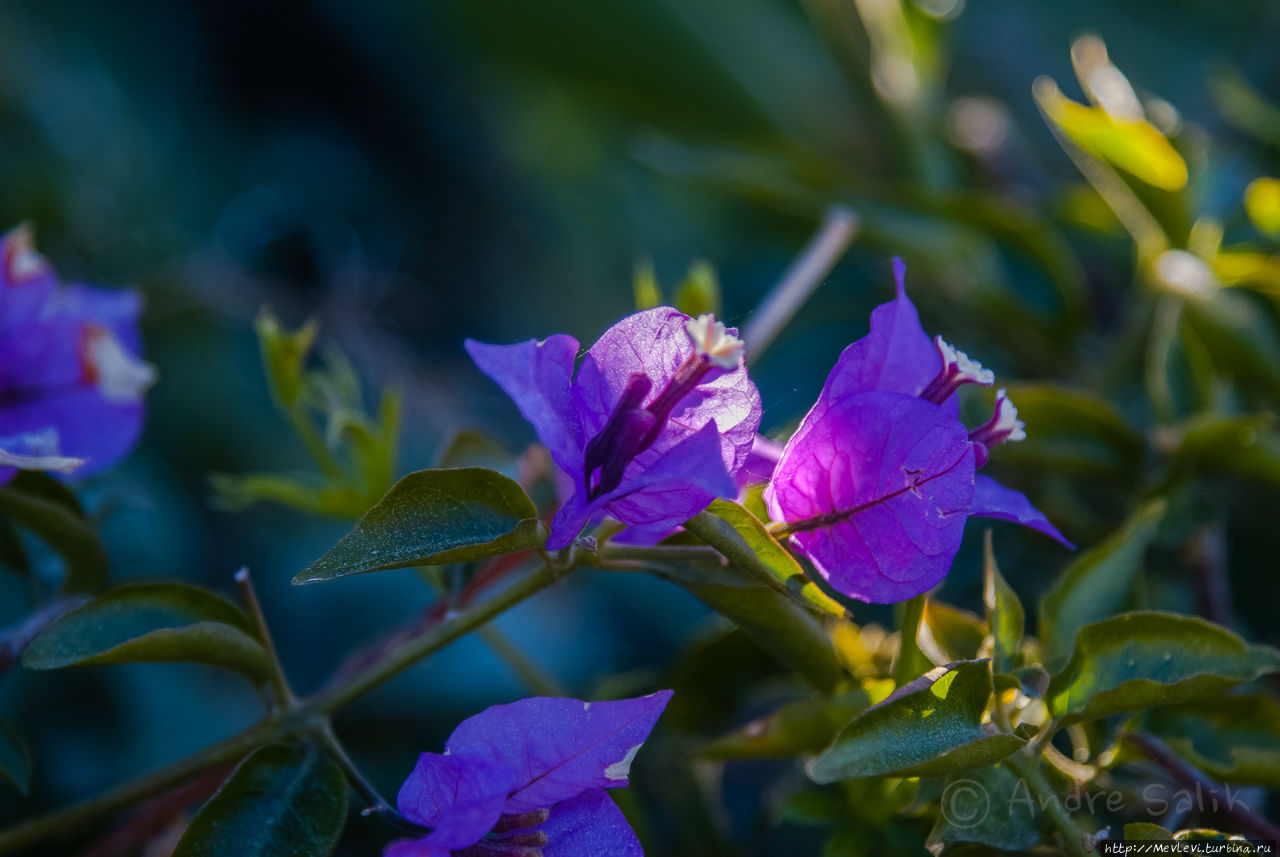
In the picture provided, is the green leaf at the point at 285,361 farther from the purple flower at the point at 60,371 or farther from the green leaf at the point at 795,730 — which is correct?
the green leaf at the point at 795,730

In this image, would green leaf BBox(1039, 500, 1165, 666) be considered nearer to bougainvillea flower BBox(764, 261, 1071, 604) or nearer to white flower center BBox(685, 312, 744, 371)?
bougainvillea flower BBox(764, 261, 1071, 604)

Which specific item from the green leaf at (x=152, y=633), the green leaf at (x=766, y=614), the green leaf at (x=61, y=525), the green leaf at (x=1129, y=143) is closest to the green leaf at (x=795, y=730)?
the green leaf at (x=766, y=614)

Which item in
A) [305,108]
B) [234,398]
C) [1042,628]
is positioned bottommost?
[234,398]

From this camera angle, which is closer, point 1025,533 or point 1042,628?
point 1042,628

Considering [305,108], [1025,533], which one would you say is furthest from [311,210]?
[1025,533]

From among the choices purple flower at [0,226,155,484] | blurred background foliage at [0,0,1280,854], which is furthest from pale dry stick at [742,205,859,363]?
purple flower at [0,226,155,484]

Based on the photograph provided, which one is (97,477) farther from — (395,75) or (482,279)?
(395,75)
